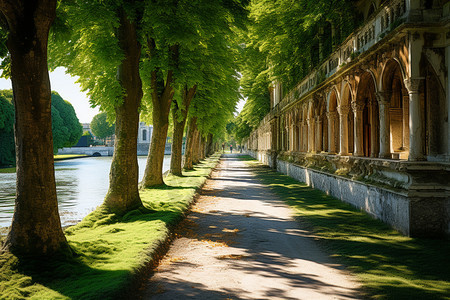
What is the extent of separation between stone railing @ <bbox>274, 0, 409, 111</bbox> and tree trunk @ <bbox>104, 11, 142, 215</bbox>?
6.84 metres

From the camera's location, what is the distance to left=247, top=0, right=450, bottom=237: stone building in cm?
784

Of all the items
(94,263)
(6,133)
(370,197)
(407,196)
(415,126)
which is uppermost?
(6,133)

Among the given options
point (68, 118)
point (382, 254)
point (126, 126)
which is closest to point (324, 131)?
point (126, 126)

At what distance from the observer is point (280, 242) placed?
7809mm

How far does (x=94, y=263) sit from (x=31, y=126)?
2.34 metres

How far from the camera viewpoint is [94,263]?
5867 mm

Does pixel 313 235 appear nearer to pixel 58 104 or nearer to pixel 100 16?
pixel 100 16

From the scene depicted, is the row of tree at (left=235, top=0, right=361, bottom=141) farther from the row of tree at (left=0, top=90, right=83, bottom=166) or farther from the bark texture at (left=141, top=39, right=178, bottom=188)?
the row of tree at (left=0, top=90, right=83, bottom=166)

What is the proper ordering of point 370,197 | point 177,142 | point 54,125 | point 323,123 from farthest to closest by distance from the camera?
point 54,125, point 177,142, point 323,123, point 370,197

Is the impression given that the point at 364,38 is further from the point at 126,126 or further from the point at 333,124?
the point at 126,126

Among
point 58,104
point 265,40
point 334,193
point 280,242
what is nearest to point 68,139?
point 58,104

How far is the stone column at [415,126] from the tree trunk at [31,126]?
24.5ft

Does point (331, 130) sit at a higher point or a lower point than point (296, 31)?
lower

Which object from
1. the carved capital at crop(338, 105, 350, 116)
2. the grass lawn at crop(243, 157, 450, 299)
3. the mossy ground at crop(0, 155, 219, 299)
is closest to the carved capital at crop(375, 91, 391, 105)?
the grass lawn at crop(243, 157, 450, 299)
